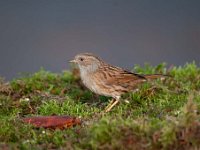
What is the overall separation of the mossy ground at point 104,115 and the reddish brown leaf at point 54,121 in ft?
0.36

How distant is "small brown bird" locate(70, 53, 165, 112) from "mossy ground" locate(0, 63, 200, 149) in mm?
135

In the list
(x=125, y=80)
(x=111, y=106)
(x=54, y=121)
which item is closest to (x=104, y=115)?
(x=54, y=121)

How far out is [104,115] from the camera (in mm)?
8445

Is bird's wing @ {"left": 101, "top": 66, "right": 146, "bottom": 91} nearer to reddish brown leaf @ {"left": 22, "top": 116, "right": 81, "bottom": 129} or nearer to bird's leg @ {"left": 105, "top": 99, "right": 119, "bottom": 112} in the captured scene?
bird's leg @ {"left": 105, "top": 99, "right": 119, "bottom": 112}

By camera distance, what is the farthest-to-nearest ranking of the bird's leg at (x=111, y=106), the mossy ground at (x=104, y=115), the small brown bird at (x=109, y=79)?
the small brown bird at (x=109, y=79)
the bird's leg at (x=111, y=106)
the mossy ground at (x=104, y=115)

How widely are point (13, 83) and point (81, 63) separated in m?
1.16

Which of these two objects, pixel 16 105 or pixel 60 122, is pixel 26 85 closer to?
pixel 16 105

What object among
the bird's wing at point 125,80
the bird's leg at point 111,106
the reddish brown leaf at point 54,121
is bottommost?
the reddish brown leaf at point 54,121

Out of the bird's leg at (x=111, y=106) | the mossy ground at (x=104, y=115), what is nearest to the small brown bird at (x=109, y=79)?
the bird's leg at (x=111, y=106)

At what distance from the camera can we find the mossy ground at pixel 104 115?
6.55 m

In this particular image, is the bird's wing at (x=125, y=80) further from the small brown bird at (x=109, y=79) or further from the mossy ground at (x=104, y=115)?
the mossy ground at (x=104, y=115)

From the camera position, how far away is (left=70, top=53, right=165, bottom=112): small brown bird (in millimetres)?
9773

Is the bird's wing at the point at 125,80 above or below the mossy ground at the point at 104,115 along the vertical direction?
above

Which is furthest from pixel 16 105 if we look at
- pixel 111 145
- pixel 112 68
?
pixel 111 145
